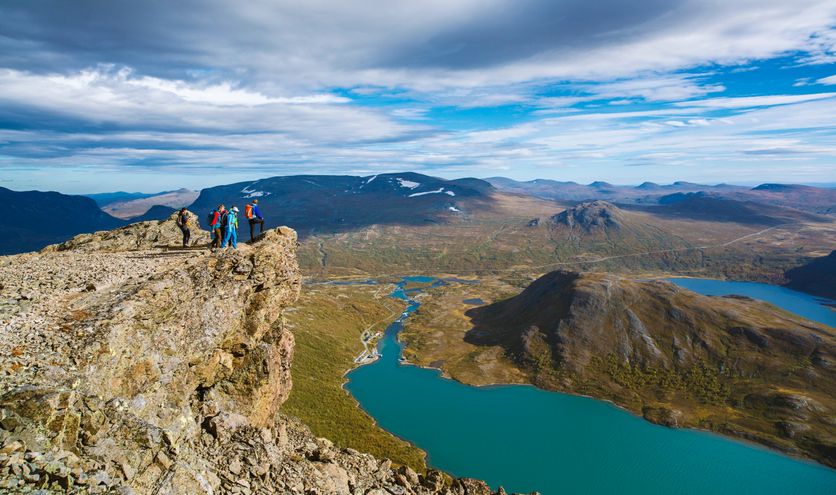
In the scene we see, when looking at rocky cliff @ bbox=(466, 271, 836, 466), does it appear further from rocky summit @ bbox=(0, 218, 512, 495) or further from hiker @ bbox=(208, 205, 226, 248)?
hiker @ bbox=(208, 205, 226, 248)

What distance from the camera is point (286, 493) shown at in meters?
26.8

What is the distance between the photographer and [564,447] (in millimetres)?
108062

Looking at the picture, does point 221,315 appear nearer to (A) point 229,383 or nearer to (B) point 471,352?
(A) point 229,383

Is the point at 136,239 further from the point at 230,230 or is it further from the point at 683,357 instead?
the point at 683,357

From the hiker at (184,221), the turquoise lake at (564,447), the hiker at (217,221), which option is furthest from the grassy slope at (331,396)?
the hiker at (217,221)

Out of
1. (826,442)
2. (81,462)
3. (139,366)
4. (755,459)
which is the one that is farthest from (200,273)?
(826,442)

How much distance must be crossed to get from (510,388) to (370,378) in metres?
48.1

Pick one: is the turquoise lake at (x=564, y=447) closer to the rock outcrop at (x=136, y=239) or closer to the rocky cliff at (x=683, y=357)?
the rocky cliff at (x=683, y=357)

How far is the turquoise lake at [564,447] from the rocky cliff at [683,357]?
771 centimetres

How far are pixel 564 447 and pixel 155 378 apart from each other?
108m

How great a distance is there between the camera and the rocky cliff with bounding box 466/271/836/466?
114312 mm

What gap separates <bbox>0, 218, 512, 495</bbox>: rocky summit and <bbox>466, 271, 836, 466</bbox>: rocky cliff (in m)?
109

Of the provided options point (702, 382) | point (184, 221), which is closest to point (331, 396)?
point (184, 221)

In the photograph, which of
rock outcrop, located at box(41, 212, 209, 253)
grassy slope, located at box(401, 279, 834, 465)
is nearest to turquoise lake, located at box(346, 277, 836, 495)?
grassy slope, located at box(401, 279, 834, 465)
